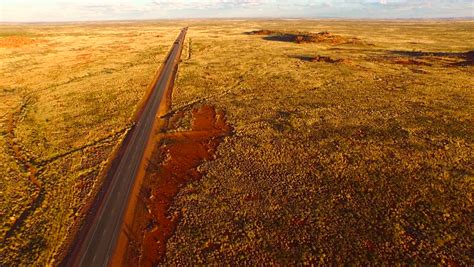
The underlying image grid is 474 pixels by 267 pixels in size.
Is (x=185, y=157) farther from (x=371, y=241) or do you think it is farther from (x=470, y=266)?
(x=470, y=266)

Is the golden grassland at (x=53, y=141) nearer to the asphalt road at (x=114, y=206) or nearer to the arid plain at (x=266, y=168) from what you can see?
the arid plain at (x=266, y=168)

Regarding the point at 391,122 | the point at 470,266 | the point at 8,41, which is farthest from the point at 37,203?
the point at 8,41

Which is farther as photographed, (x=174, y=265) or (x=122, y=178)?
(x=122, y=178)

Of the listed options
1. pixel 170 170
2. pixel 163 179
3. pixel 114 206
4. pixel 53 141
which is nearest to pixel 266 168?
pixel 170 170

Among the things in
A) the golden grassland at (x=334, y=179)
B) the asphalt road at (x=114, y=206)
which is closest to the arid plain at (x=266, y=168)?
the golden grassland at (x=334, y=179)

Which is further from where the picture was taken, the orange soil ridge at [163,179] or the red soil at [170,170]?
the red soil at [170,170]

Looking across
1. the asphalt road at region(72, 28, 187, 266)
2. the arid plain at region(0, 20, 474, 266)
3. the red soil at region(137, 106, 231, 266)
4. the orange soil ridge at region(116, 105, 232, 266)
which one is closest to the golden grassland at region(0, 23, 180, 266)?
the arid plain at region(0, 20, 474, 266)
